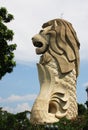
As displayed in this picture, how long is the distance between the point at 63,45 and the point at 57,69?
0.97 meters

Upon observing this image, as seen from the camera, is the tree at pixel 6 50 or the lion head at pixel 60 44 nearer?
the lion head at pixel 60 44

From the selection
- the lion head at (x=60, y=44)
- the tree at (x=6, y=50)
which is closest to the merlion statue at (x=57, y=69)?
the lion head at (x=60, y=44)

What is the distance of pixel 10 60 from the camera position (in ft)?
62.4

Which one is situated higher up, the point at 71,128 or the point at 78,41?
the point at 78,41

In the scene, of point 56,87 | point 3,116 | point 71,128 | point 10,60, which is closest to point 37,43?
point 56,87

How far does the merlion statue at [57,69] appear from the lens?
50.2 feet

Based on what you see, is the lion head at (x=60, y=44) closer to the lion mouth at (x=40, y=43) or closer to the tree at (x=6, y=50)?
the lion mouth at (x=40, y=43)

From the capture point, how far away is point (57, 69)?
51.5 feet

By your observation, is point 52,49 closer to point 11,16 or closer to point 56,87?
point 56,87

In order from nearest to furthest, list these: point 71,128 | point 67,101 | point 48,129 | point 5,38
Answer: point 71,128 → point 48,129 → point 67,101 → point 5,38

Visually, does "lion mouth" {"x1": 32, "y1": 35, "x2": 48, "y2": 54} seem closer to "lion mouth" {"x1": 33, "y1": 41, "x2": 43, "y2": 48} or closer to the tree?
"lion mouth" {"x1": 33, "y1": 41, "x2": 43, "y2": 48}

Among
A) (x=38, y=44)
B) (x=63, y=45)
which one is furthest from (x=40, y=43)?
(x=63, y=45)

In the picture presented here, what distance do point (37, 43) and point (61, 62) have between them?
1.29m

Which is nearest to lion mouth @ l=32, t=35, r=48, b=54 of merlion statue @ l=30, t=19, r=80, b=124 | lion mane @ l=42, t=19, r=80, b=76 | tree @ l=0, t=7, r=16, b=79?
merlion statue @ l=30, t=19, r=80, b=124
